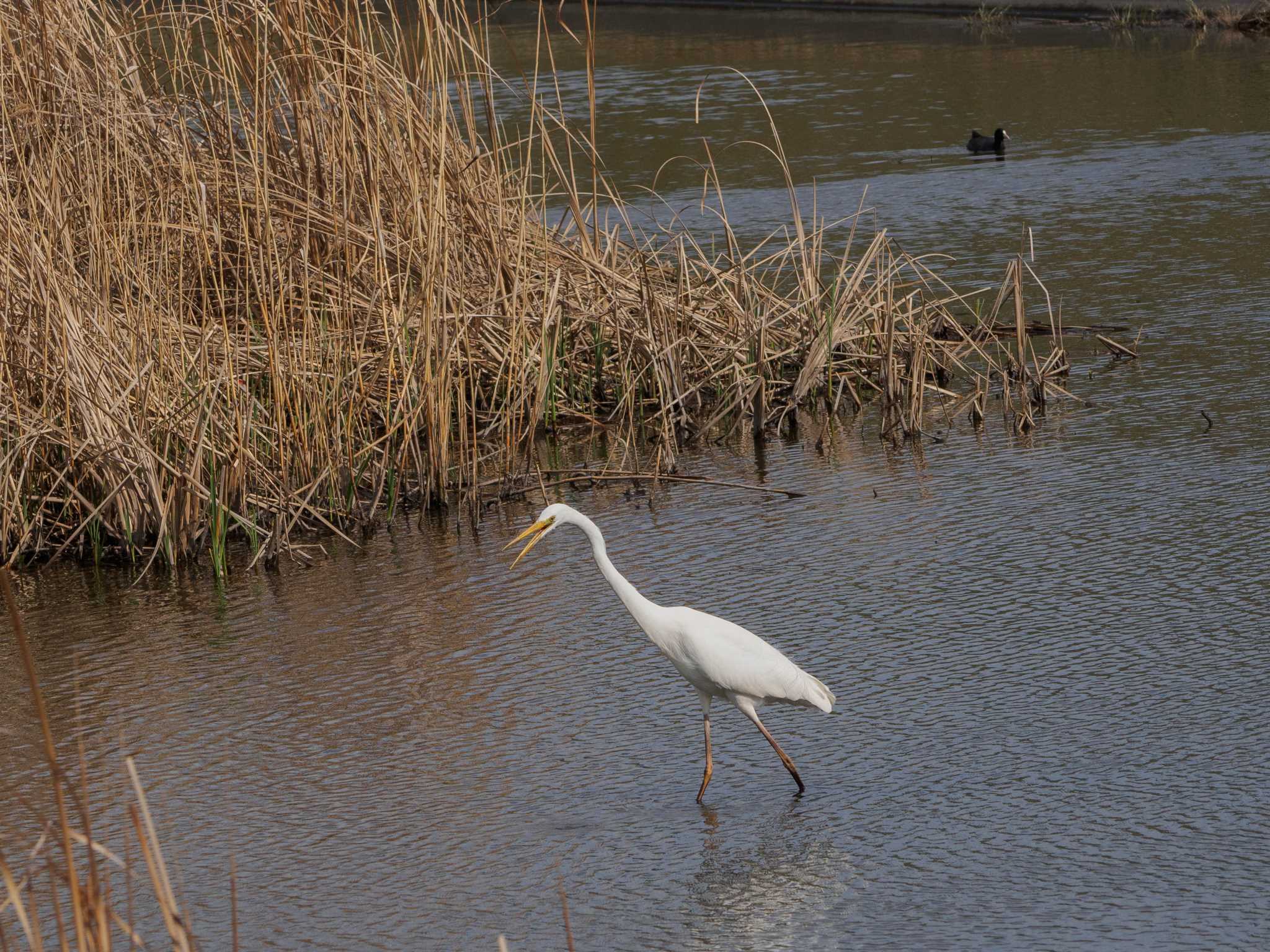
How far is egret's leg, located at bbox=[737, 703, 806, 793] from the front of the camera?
3883 millimetres

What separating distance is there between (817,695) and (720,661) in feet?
0.87

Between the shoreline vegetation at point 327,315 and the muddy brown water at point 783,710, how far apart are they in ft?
0.91

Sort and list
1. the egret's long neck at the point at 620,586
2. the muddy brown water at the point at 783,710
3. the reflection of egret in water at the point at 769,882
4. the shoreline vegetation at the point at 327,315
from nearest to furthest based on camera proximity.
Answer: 1. the reflection of egret in water at the point at 769,882
2. the muddy brown water at the point at 783,710
3. the egret's long neck at the point at 620,586
4. the shoreline vegetation at the point at 327,315

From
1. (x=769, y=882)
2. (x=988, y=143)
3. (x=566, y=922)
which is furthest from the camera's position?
(x=988, y=143)

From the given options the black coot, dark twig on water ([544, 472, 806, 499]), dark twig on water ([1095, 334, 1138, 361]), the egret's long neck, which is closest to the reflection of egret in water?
the egret's long neck

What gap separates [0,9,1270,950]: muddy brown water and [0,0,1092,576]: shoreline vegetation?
0.28 meters

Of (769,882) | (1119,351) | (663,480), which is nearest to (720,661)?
(769,882)

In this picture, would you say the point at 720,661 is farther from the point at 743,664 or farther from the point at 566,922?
the point at 566,922

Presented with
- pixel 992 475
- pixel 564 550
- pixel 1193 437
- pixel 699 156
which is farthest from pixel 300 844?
pixel 699 156

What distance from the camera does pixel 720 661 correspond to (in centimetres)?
391

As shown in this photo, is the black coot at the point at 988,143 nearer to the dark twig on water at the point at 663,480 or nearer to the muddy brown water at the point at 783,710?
the muddy brown water at the point at 783,710

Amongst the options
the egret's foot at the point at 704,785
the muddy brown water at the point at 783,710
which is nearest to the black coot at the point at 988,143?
the muddy brown water at the point at 783,710

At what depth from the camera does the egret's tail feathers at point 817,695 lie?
398cm

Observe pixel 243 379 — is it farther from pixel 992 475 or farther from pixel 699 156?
pixel 699 156
